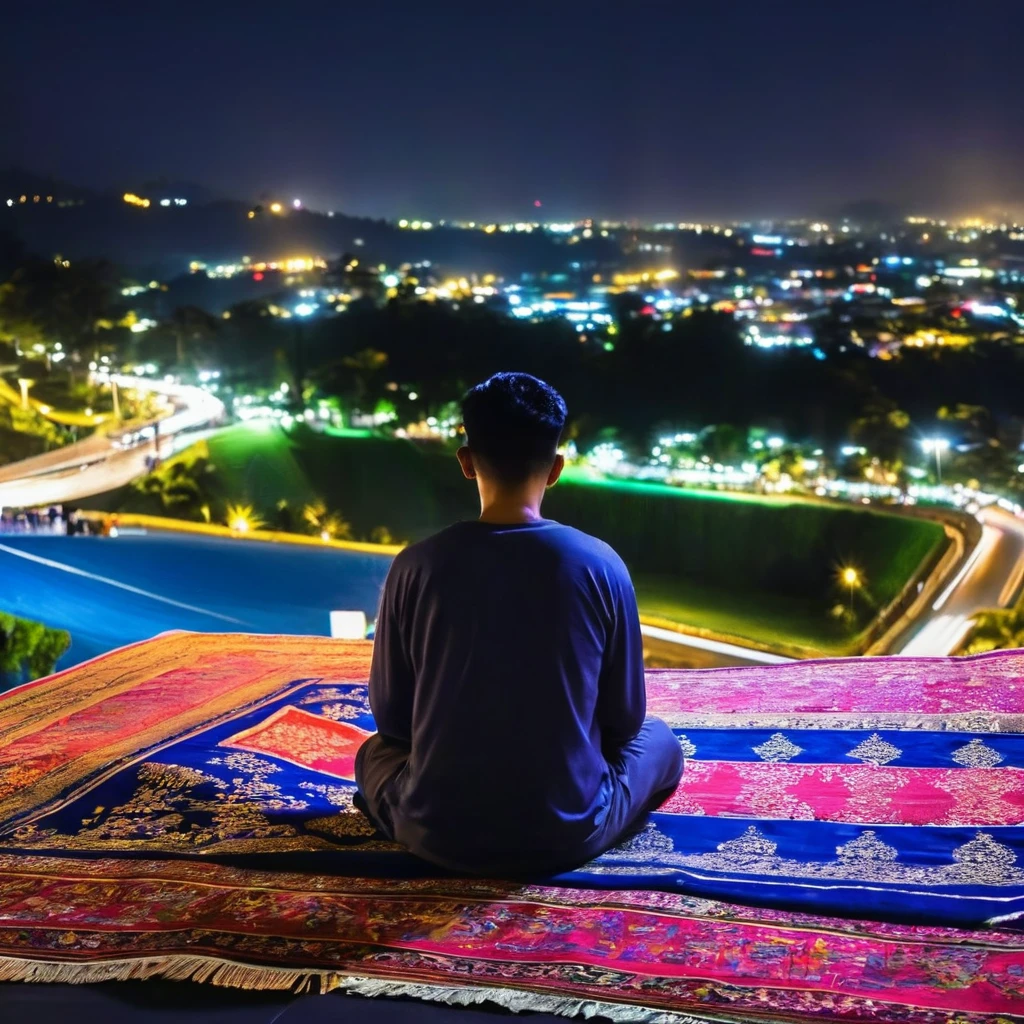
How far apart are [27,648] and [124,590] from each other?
26.3 inches

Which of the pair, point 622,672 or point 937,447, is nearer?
point 622,672

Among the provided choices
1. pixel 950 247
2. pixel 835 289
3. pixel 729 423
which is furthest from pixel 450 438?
pixel 950 247

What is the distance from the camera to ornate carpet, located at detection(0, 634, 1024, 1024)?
144cm

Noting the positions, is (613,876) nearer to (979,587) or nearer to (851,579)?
(979,587)

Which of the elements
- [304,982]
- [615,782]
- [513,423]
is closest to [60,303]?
[513,423]

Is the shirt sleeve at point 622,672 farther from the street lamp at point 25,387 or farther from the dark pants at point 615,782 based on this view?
the street lamp at point 25,387

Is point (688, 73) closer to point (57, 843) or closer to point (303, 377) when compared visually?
point (303, 377)

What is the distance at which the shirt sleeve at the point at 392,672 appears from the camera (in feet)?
5.80

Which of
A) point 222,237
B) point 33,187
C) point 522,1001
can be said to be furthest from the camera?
point 222,237

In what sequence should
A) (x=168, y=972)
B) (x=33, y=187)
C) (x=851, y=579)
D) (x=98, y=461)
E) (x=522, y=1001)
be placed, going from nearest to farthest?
(x=522, y=1001)
(x=168, y=972)
(x=33, y=187)
(x=98, y=461)
(x=851, y=579)

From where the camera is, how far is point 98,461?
5934 mm

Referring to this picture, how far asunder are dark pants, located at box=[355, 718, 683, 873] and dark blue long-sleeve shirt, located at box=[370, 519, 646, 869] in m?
0.05

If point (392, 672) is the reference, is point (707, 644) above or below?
below

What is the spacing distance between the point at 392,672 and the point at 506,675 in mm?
232
